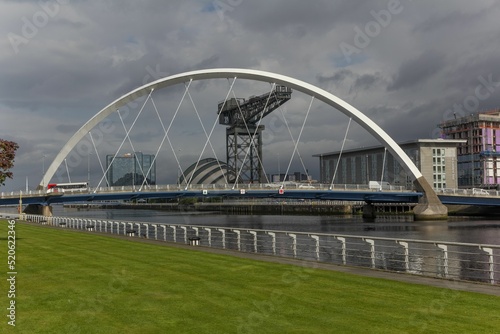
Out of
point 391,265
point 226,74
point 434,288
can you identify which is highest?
point 226,74

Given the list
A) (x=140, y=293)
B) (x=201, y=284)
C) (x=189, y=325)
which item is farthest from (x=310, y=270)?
(x=189, y=325)

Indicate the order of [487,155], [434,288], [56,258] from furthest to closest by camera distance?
[487,155]
[56,258]
[434,288]

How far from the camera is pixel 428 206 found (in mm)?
88625

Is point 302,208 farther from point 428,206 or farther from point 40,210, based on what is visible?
point 40,210

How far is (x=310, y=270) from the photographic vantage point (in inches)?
688

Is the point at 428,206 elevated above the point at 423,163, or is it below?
below

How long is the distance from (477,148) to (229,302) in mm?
183836

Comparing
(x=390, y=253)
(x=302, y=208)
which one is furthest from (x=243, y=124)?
(x=390, y=253)

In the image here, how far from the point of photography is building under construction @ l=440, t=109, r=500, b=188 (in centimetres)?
16738

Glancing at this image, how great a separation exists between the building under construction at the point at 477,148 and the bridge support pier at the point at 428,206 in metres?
78.1

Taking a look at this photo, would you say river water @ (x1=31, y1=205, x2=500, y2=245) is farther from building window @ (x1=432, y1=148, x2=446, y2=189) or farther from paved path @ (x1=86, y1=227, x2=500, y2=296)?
building window @ (x1=432, y1=148, x2=446, y2=189)

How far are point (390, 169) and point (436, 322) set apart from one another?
480 feet

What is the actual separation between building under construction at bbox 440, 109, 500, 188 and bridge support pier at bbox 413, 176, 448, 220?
256 feet

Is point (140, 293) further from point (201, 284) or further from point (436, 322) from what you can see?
point (436, 322)
